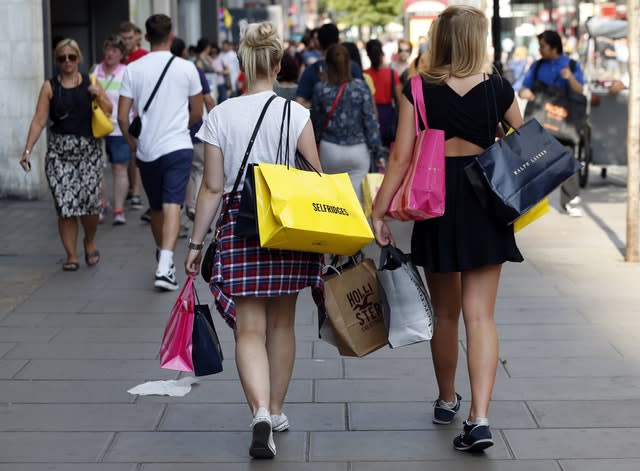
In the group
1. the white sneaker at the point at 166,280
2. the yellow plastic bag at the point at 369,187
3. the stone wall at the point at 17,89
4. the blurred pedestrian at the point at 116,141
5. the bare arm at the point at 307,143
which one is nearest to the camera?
the bare arm at the point at 307,143

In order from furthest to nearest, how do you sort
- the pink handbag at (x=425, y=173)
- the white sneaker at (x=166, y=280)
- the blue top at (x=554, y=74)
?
the blue top at (x=554, y=74), the white sneaker at (x=166, y=280), the pink handbag at (x=425, y=173)

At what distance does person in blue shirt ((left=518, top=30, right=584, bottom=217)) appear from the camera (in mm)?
11680

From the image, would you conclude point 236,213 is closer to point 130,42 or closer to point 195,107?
point 195,107

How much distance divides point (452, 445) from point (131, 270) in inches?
187

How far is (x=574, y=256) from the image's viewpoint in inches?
382

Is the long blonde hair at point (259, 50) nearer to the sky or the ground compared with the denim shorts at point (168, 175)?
nearer to the sky

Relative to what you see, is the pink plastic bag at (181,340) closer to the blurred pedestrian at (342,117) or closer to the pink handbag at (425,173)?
the pink handbag at (425,173)

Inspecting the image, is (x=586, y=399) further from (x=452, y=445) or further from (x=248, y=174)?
(x=248, y=174)

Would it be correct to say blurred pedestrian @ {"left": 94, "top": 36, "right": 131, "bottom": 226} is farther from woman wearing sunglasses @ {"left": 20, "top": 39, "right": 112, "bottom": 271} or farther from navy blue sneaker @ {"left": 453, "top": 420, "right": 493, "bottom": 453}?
navy blue sneaker @ {"left": 453, "top": 420, "right": 493, "bottom": 453}

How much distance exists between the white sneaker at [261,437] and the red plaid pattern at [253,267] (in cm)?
47

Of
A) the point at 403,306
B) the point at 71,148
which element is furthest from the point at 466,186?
the point at 71,148

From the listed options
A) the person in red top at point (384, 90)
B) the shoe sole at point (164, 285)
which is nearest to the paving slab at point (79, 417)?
the shoe sole at point (164, 285)

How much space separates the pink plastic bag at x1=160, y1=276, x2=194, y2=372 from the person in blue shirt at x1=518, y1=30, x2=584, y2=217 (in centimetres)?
714

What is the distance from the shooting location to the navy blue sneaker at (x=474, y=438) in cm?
472
